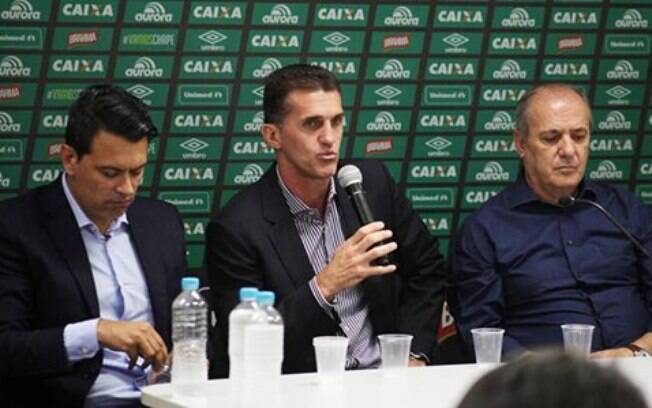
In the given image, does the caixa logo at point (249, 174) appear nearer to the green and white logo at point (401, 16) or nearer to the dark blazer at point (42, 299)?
the green and white logo at point (401, 16)

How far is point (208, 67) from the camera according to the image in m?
4.71

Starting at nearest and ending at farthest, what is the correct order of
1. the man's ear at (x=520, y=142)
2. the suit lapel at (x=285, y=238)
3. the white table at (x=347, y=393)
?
the white table at (x=347, y=393)
the suit lapel at (x=285, y=238)
the man's ear at (x=520, y=142)

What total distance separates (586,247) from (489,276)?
14.9 inches

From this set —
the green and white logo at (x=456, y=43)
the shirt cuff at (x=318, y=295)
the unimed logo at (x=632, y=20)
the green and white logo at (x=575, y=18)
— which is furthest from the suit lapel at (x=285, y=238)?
the unimed logo at (x=632, y=20)

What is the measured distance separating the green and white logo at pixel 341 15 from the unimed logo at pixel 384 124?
37 centimetres

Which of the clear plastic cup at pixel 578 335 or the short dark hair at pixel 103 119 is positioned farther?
the short dark hair at pixel 103 119

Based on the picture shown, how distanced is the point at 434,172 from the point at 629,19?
1.08 m

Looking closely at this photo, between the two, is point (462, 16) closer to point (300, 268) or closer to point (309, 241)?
point (309, 241)

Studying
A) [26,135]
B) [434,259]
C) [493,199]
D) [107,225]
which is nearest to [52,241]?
[107,225]

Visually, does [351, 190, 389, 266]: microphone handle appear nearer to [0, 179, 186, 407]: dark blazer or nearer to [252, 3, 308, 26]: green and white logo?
[0, 179, 186, 407]: dark blazer

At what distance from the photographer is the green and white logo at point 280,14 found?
476cm

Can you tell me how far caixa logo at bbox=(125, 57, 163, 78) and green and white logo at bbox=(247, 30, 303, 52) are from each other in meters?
0.37

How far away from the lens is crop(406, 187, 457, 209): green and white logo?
5047mm

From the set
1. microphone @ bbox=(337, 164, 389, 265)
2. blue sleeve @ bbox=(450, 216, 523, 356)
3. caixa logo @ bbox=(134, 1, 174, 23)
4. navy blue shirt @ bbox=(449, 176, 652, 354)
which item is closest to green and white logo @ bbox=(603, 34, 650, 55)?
navy blue shirt @ bbox=(449, 176, 652, 354)
